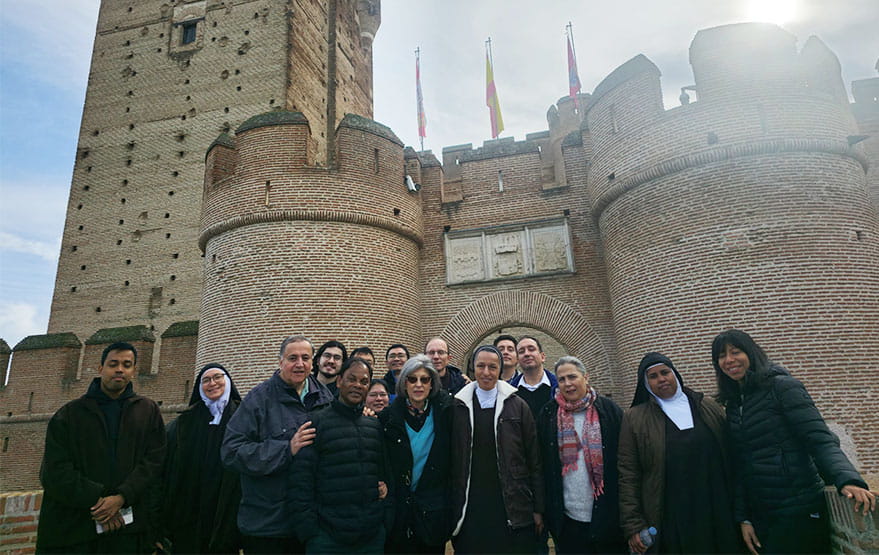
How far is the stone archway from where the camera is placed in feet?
31.2

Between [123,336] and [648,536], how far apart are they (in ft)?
44.7

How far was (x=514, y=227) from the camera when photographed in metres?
10.4

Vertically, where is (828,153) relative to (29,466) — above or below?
above

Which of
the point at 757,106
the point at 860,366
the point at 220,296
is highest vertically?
the point at 757,106

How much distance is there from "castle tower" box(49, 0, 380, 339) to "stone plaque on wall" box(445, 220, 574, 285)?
28.8ft

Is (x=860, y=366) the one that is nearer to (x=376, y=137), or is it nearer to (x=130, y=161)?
(x=376, y=137)

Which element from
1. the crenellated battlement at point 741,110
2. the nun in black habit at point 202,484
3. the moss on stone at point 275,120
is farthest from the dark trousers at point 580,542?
the moss on stone at point 275,120

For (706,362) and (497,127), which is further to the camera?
(497,127)

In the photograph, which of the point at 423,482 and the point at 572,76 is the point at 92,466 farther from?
the point at 572,76

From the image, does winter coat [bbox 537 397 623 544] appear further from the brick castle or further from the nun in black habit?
the brick castle

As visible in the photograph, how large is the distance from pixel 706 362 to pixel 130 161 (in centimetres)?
1984

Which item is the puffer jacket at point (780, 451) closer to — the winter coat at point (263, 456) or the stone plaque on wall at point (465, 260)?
the winter coat at point (263, 456)

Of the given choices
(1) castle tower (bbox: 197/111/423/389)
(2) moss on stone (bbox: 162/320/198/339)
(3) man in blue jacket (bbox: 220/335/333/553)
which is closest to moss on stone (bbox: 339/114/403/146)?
(1) castle tower (bbox: 197/111/423/389)

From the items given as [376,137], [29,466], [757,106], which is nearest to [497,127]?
[376,137]
